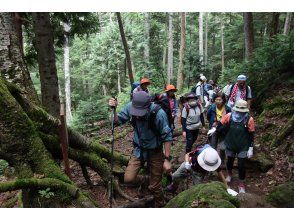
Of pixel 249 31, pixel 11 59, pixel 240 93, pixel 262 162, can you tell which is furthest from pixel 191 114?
pixel 249 31

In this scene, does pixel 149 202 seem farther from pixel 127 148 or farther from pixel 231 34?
pixel 231 34

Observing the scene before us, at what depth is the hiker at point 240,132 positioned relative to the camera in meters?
7.14

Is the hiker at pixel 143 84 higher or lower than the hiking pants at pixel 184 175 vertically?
higher

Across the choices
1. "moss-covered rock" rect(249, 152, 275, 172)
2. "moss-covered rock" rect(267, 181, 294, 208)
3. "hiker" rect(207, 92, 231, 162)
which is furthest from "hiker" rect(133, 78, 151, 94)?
"moss-covered rock" rect(267, 181, 294, 208)

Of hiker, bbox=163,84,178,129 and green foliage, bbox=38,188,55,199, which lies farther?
hiker, bbox=163,84,178,129

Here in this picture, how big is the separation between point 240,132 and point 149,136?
2.19m

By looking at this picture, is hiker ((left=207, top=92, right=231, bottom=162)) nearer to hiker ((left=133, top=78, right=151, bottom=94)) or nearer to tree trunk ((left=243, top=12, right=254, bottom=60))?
hiker ((left=133, top=78, right=151, bottom=94))

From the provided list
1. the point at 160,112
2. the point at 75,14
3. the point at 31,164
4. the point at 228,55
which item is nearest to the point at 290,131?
the point at 160,112

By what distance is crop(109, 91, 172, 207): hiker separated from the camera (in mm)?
6039

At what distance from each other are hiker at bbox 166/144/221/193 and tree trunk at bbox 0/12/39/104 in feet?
10.8

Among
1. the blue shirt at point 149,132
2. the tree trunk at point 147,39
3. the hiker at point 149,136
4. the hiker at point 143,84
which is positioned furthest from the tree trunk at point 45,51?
the tree trunk at point 147,39

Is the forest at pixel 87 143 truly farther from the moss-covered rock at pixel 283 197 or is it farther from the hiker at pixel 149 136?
the hiker at pixel 149 136

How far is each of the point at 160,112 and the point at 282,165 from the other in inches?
173

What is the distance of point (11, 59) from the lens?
22.1 ft
